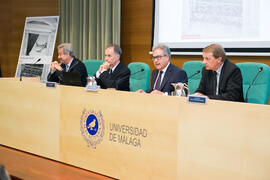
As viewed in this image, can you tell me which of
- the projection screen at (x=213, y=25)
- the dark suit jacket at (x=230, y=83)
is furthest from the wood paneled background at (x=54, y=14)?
the dark suit jacket at (x=230, y=83)

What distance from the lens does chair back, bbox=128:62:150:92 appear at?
3.53 meters

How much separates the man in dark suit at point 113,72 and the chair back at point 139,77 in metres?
0.13

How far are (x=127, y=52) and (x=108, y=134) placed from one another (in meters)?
3.14

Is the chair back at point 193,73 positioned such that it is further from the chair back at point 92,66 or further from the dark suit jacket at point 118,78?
the chair back at point 92,66

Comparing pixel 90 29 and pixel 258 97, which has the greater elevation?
pixel 90 29

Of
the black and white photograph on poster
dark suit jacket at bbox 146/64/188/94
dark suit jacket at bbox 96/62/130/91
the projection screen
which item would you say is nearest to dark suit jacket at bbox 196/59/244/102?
dark suit jacket at bbox 146/64/188/94

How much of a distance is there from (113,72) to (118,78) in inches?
5.5

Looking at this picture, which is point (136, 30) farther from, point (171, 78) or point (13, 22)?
point (13, 22)

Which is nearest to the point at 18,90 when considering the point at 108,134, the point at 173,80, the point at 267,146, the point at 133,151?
the point at 108,134

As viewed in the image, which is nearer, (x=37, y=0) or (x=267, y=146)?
(x=267, y=146)

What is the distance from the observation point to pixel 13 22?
242 inches

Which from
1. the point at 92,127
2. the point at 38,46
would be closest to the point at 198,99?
the point at 92,127

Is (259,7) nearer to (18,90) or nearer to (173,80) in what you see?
(173,80)

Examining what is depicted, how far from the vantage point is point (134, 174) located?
192cm
